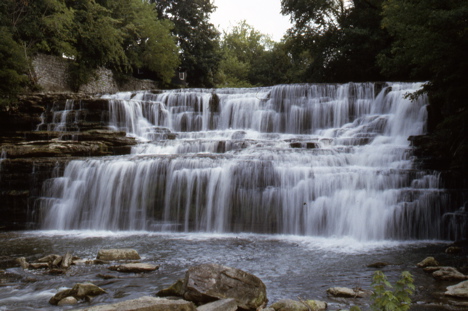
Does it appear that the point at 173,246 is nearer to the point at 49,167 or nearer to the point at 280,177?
the point at 280,177

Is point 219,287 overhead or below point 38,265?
overhead

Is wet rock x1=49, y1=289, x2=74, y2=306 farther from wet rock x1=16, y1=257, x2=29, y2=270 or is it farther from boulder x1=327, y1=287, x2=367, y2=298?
boulder x1=327, y1=287, x2=367, y2=298

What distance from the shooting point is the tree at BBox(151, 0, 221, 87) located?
1838 inches

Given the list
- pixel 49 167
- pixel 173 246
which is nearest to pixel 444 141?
pixel 173 246

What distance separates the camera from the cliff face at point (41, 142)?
15.0 meters

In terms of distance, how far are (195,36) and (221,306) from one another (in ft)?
146

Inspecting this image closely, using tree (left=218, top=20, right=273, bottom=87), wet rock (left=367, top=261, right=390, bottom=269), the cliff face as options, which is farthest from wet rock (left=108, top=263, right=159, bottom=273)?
tree (left=218, top=20, right=273, bottom=87)

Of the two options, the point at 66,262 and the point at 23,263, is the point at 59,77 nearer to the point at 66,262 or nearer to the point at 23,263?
the point at 23,263

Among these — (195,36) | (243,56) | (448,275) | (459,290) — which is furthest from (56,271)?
(243,56)

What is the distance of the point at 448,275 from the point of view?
7605 mm

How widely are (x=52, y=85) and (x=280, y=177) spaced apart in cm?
2199

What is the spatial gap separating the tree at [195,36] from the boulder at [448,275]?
40844mm

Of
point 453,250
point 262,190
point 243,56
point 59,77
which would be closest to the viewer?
point 453,250

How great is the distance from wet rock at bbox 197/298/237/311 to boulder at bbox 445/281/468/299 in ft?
11.4
